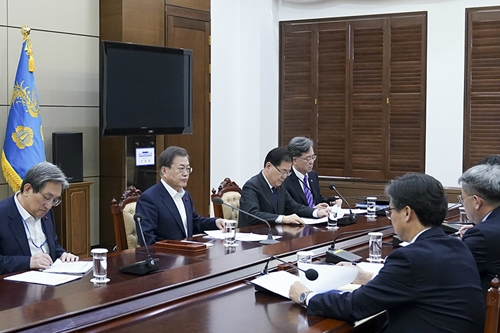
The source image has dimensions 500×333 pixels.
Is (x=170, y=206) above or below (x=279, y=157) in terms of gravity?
below

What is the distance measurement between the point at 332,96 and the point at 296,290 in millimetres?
5403

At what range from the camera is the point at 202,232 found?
4363 mm

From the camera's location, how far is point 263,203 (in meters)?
4.86

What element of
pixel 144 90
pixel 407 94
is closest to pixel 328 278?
pixel 144 90

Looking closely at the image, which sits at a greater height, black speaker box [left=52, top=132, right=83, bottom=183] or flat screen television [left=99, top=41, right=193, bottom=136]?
flat screen television [left=99, top=41, right=193, bottom=136]

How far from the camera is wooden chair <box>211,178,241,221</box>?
4.83m

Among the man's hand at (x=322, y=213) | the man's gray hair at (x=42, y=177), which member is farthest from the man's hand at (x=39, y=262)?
the man's hand at (x=322, y=213)

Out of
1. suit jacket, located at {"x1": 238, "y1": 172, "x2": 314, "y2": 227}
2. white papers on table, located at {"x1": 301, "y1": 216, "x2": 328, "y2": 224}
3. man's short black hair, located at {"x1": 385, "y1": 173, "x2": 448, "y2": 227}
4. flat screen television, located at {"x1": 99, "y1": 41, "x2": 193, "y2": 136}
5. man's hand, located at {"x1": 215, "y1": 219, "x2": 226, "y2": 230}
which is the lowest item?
white papers on table, located at {"x1": 301, "y1": 216, "x2": 328, "y2": 224}

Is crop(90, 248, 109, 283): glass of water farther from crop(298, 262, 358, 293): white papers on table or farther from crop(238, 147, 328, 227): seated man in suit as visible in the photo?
crop(238, 147, 328, 227): seated man in suit

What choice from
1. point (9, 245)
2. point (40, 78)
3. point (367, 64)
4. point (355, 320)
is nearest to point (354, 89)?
point (367, 64)

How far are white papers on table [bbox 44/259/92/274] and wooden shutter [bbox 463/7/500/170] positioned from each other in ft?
15.9

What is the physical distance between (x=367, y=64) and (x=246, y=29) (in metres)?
1.45

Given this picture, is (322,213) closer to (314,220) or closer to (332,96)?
(314,220)

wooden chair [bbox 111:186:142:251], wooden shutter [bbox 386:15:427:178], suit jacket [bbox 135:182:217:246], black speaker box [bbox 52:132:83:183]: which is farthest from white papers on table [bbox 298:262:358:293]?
wooden shutter [bbox 386:15:427:178]
